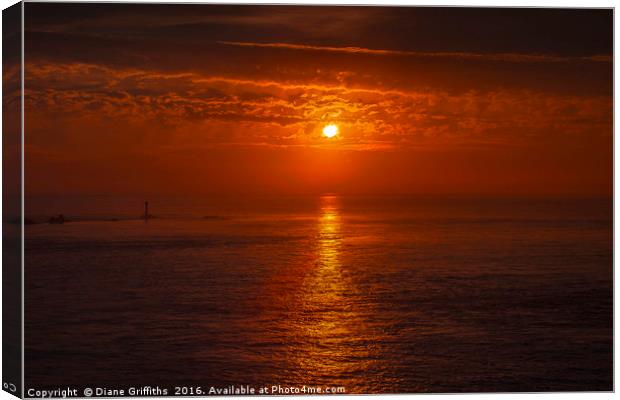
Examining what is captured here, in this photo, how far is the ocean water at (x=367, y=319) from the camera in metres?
5.68

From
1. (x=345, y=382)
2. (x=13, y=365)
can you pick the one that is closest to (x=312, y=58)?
(x=345, y=382)

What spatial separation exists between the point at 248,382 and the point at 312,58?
2.12 m

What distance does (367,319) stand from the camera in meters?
6.50

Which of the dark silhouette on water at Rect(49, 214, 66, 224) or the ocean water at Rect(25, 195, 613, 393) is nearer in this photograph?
the ocean water at Rect(25, 195, 613, 393)

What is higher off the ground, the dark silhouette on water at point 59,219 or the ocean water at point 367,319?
the dark silhouette on water at point 59,219

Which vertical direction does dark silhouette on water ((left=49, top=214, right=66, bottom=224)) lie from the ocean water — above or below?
above

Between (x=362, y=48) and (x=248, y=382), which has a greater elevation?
(x=362, y=48)

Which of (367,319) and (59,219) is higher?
(59,219)

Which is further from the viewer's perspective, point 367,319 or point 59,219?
point 59,219

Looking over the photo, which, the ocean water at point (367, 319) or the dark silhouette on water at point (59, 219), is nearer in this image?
the ocean water at point (367, 319)

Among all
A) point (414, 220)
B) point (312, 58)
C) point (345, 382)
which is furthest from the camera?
point (414, 220)

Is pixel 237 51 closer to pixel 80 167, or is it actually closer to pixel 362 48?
pixel 362 48

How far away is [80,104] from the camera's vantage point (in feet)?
20.1

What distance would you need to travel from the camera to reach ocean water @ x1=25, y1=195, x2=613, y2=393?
18.6 ft
